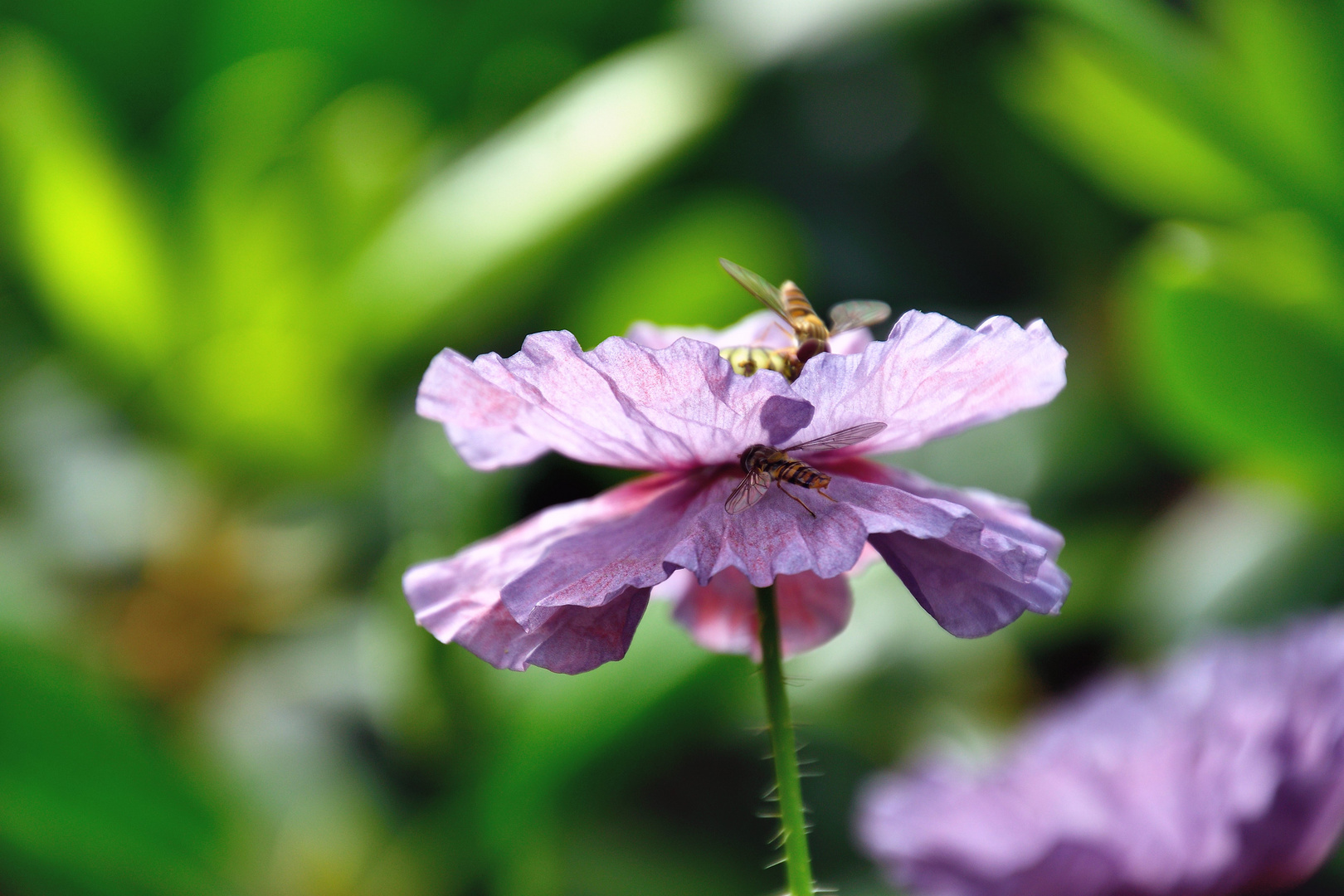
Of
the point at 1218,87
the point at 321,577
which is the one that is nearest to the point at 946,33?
the point at 1218,87

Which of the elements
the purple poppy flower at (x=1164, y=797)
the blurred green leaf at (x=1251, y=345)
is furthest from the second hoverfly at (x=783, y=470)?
the blurred green leaf at (x=1251, y=345)

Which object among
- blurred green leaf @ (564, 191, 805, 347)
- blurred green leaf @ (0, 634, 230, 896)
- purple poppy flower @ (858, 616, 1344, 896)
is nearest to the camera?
purple poppy flower @ (858, 616, 1344, 896)

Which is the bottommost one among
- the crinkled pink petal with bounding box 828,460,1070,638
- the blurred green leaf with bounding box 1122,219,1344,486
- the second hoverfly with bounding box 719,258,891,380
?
the crinkled pink petal with bounding box 828,460,1070,638

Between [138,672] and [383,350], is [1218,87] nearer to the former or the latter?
[383,350]

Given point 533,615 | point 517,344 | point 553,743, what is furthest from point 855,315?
point 517,344

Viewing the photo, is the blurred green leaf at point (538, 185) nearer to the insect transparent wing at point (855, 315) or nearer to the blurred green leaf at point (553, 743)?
the blurred green leaf at point (553, 743)

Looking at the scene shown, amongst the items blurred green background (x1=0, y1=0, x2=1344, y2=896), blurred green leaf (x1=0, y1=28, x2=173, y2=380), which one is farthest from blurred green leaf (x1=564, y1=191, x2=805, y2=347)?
blurred green leaf (x1=0, y1=28, x2=173, y2=380)

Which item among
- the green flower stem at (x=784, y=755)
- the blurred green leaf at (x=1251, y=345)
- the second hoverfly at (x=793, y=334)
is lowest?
the green flower stem at (x=784, y=755)

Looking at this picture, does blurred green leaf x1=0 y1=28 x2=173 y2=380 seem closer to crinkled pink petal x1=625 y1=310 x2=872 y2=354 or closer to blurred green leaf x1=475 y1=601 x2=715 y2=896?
blurred green leaf x1=475 y1=601 x2=715 y2=896
